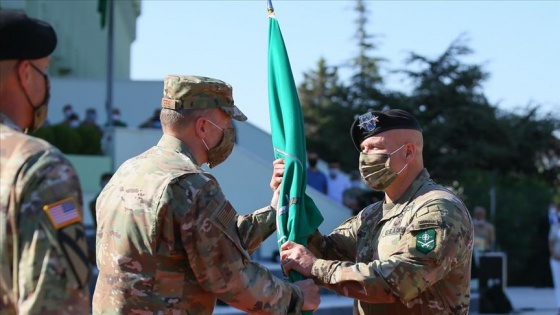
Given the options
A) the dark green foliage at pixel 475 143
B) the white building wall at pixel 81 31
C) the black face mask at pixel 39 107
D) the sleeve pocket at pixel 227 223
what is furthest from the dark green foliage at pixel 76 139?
the black face mask at pixel 39 107

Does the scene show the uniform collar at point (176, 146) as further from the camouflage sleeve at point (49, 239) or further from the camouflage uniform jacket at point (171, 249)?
the camouflage sleeve at point (49, 239)

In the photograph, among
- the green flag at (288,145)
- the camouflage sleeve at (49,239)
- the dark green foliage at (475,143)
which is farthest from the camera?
the dark green foliage at (475,143)

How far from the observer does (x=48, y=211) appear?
9.89ft

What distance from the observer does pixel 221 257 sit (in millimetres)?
4109

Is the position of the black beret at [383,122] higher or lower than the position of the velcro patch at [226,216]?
higher

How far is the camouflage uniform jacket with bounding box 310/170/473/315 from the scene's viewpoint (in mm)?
4637

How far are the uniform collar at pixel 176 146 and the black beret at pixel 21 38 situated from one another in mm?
1179

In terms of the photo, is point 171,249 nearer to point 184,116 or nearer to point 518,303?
point 184,116

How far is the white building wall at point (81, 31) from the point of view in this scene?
26125mm

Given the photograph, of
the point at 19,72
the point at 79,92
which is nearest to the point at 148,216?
the point at 19,72

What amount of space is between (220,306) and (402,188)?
29.6 feet

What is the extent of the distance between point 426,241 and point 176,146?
1.25m

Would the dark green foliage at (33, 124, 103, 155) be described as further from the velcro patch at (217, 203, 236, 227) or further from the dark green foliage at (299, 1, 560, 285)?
the velcro patch at (217, 203, 236, 227)

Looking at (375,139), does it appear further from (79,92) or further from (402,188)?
(79,92)
